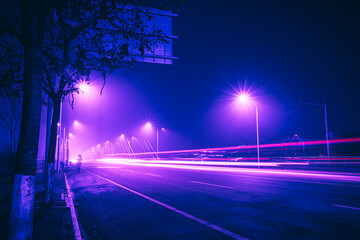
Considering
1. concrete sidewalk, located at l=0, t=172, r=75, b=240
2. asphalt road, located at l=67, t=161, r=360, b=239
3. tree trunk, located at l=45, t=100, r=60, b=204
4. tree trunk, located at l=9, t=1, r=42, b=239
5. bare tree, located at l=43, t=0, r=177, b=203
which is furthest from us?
tree trunk, located at l=45, t=100, r=60, b=204

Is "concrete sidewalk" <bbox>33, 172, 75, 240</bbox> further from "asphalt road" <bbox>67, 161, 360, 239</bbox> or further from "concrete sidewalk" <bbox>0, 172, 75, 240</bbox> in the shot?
"asphalt road" <bbox>67, 161, 360, 239</bbox>

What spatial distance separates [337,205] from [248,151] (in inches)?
2007

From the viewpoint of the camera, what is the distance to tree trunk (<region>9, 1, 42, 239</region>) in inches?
182

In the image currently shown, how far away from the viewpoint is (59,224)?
693cm

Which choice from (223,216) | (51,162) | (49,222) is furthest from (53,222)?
(223,216)

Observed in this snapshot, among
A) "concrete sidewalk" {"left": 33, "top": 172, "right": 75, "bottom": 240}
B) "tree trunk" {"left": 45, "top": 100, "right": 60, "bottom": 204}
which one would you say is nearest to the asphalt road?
"concrete sidewalk" {"left": 33, "top": 172, "right": 75, "bottom": 240}

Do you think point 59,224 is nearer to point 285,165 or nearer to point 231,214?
point 231,214

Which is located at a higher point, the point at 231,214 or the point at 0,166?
the point at 0,166

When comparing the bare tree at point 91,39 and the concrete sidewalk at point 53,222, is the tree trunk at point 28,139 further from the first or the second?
the bare tree at point 91,39

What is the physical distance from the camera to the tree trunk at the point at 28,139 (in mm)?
4629

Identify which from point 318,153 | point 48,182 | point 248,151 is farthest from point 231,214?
point 248,151

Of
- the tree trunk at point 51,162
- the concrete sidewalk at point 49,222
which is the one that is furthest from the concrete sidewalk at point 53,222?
the tree trunk at point 51,162

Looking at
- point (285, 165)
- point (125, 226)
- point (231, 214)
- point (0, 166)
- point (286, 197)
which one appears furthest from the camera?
point (285, 165)

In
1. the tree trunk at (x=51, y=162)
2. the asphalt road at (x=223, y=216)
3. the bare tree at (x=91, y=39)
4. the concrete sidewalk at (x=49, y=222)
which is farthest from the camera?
the tree trunk at (x=51, y=162)
